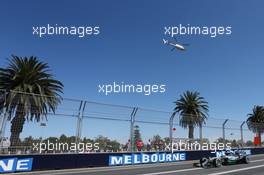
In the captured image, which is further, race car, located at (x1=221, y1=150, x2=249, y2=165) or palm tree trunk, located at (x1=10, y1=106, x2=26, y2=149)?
race car, located at (x1=221, y1=150, x2=249, y2=165)

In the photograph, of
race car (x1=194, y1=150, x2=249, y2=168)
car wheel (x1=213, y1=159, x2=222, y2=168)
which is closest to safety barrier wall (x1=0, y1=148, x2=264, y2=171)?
race car (x1=194, y1=150, x2=249, y2=168)

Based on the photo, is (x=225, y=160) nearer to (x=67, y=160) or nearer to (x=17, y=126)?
(x=67, y=160)

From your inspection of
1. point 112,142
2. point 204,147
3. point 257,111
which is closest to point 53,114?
point 112,142

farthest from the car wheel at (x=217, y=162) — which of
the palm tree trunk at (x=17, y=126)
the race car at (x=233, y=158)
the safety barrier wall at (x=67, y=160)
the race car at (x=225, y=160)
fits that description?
the palm tree trunk at (x=17, y=126)

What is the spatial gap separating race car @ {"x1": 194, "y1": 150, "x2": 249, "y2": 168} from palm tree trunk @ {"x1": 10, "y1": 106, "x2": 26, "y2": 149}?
9.55 metres

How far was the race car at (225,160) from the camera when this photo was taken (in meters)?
19.4

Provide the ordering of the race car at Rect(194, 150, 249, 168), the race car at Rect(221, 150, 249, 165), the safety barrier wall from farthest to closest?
1. the race car at Rect(221, 150, 249, 165)
2. the race car at Rect(194, 150, 249, 168)
3. the safety barrier wall

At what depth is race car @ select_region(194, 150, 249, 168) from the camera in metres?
19.4

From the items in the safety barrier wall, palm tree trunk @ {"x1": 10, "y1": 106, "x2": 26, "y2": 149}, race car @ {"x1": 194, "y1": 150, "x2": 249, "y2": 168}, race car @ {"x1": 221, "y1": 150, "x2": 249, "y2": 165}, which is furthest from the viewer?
race car @ {"x1": 221, "y1": 150, "x2": 249, "y2": 165}

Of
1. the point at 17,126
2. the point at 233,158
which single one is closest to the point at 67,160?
the point at 17,126

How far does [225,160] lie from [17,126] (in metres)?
12.0

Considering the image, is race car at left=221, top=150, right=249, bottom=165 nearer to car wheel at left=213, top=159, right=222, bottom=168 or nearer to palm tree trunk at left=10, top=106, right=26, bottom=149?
car wheel at left=213, top=159, right=222, bottom=168

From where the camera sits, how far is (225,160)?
20.9 meters

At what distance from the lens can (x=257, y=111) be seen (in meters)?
63.5
